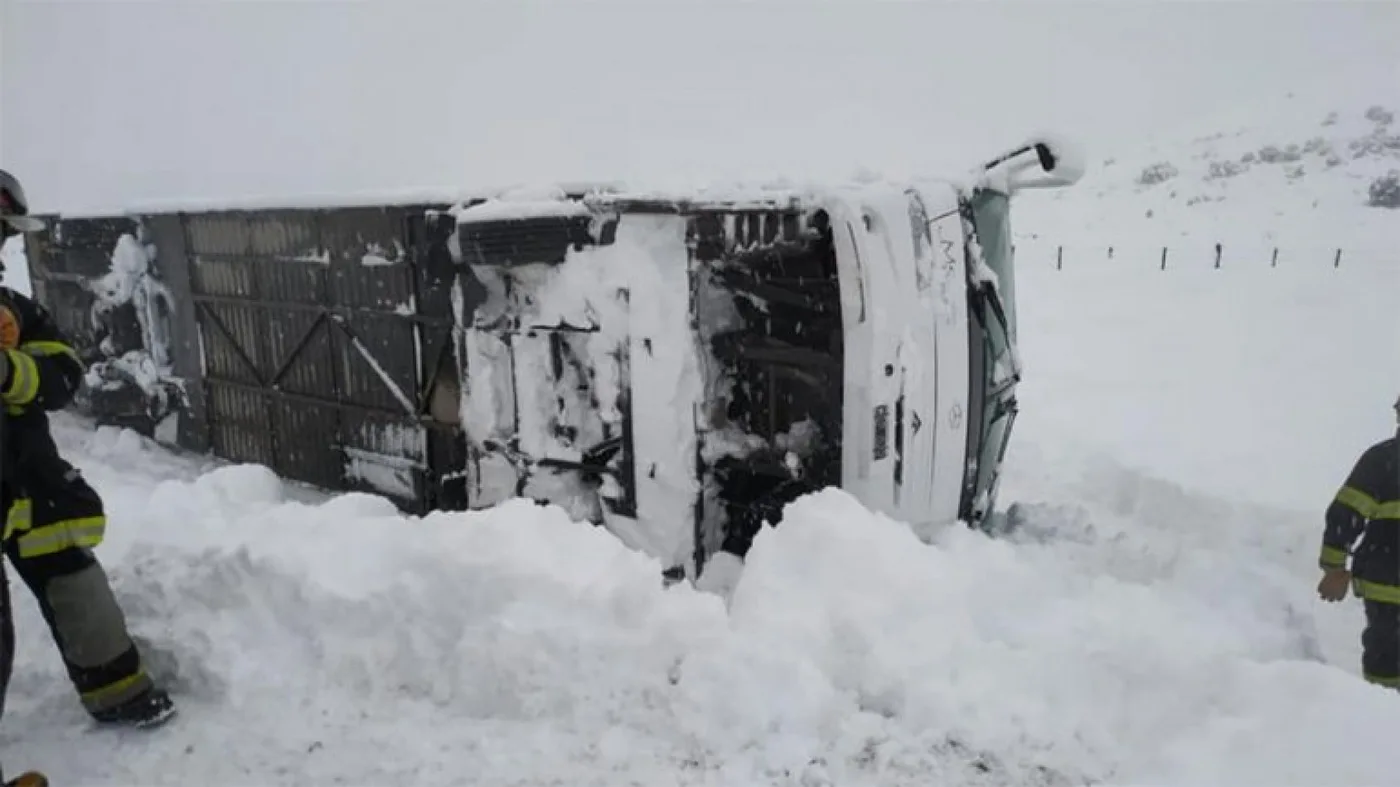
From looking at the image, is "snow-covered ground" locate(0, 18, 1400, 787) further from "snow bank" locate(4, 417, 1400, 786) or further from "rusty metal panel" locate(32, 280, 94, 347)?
"rusty metal panel" locate(32, 280, 94, 347)

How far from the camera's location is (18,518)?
8.18 ft

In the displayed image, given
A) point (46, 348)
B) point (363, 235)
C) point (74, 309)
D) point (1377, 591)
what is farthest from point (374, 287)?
point (1377, 591)

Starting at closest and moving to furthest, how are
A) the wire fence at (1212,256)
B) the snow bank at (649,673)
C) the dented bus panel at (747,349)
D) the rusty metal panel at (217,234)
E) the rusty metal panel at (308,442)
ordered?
the snow bank at (649,673), the dented bus panel at (747,349), the rusty metal panel at (308,442), the rusty metal panel at (217,234), the wire fence at (1212,256)

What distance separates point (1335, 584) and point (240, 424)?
664 cm

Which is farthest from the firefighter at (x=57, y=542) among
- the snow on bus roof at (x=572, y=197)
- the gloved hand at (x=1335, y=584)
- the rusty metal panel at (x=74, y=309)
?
the rusty metal panel at (x=74, y=309)

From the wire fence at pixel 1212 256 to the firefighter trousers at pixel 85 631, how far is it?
1979 cm

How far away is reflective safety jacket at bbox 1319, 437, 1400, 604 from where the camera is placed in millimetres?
3412

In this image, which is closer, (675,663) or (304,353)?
(675,663)

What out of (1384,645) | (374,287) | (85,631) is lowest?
(1384,645)

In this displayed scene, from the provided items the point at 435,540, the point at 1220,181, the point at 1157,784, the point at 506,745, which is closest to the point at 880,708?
the point at 1157,784

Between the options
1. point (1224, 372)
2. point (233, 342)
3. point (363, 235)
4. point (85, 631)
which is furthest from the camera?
point (1224, 372)

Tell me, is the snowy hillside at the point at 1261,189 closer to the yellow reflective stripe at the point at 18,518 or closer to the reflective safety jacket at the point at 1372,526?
the reflective safety jacket at the point at 1372,526

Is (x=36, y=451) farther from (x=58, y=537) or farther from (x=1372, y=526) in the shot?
(x=1372, y=526)

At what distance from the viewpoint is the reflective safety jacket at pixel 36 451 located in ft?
8.14
